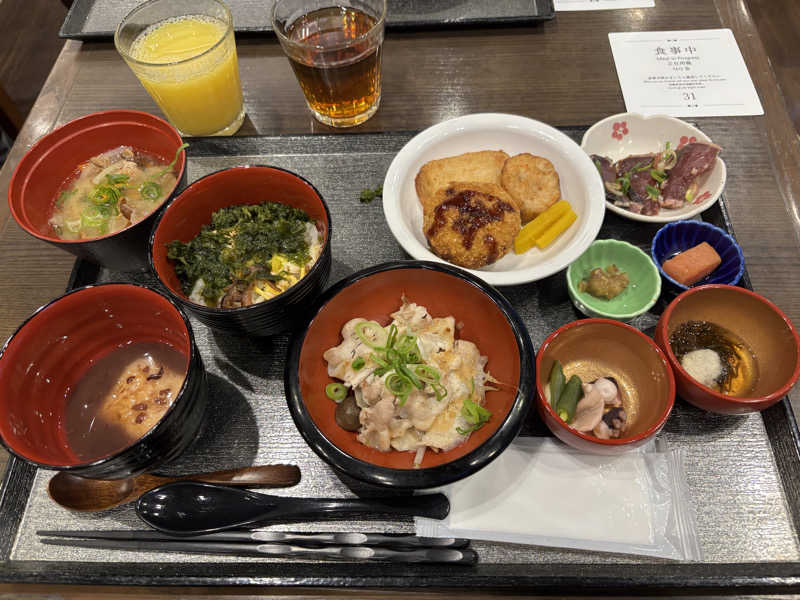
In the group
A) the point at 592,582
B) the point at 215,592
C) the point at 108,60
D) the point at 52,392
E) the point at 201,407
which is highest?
the point at 108,60

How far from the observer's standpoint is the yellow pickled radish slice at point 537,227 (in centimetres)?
183

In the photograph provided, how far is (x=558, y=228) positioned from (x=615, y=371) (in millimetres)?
544

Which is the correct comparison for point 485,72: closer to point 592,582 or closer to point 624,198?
point 624,198

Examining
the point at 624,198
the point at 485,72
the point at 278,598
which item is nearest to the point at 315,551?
the point at 278,598

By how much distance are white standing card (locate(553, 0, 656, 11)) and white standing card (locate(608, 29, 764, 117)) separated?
218 millimetres

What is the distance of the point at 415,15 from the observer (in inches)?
101

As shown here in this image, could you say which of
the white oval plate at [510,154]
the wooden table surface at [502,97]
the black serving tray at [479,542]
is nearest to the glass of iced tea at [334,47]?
the wooden table surface at [502,97]

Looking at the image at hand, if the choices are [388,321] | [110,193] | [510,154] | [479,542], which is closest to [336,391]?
[388,321]

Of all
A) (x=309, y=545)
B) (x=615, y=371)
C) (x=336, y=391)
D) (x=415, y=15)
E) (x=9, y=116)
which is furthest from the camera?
(x=9, y=116)

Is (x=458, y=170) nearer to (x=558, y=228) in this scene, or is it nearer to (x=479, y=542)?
(x=558, y=228)

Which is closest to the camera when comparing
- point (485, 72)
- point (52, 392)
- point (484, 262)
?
point (52, 392)

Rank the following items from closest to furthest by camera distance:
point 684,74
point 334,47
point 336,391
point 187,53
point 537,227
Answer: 1. point 336,391
2. point 537,227
3. point 334,47
4. point 187,53
5. point 684,74

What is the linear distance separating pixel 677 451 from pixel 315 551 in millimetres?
1060

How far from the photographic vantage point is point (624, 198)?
1.94 meters
